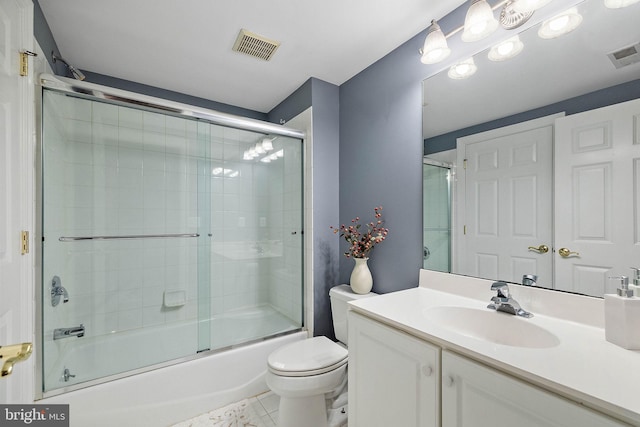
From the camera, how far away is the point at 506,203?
1.25m

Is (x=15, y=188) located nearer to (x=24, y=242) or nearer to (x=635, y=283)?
(x=24, y=242)

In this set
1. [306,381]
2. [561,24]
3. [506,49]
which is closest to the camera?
[561,24]

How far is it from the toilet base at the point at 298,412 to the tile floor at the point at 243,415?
0.23 metres

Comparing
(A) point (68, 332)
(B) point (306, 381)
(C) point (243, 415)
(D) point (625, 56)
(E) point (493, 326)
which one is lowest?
(C) point (243, 415)

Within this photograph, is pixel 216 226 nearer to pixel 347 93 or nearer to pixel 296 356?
pixel 296 356

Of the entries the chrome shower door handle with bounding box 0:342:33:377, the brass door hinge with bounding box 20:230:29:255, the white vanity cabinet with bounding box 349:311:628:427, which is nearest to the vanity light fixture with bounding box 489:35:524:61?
the white vanity cabinet with bounding box 349:311:628:427

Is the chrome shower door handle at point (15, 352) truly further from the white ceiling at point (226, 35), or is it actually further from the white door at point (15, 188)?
the white ceiling at point (226, 35)

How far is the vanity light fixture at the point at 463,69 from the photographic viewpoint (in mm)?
1390

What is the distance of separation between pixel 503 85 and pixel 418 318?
1.15 metres

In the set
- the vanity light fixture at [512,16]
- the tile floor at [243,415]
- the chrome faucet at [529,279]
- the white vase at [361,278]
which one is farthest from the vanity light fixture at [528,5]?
the tile floor at [243,415]

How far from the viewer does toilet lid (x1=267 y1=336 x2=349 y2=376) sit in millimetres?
1426

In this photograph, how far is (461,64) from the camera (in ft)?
4.68

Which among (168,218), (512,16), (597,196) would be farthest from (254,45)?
(597,196)

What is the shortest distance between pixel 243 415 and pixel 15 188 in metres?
1.66
